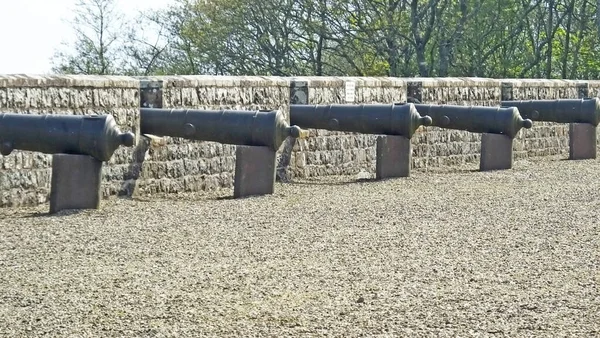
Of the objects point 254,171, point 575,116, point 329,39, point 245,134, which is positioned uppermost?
point 329,39

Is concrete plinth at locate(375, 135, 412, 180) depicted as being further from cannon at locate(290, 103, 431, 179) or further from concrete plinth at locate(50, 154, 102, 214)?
concrete plinth at locate(50, 154, 102, 214)

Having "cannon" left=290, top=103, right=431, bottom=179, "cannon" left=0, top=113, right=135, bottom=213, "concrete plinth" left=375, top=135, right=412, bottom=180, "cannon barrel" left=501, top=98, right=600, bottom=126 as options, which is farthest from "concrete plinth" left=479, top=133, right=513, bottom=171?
"cannon" left=0, top=113, right=135, bottom=213

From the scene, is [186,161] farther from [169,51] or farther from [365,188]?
[169,51]

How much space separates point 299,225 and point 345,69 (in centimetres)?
2623

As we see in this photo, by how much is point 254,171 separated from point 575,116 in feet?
28.8

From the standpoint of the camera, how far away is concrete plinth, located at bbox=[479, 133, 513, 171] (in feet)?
61.6

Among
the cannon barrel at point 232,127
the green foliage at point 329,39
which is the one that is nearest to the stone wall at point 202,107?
the cannon barrel at point 232,127

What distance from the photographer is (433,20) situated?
35125mm

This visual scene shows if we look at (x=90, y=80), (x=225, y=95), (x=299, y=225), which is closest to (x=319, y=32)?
(x=225, y=95)

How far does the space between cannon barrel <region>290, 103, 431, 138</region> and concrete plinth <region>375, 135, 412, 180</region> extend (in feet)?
0.45

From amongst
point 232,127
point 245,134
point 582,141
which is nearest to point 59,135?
point 232,127

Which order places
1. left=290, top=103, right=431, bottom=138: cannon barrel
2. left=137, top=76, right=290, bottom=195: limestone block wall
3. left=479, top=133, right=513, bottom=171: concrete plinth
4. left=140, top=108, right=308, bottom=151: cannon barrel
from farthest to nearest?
1. left=479, top=133, right=513, bottom=171: concrete plinth
2. left=290, top=103, right=431, bottom=138: cannon barrel
3. left=137, top=76, right=290, bottom=195: limestone block wall
4. left=140, top=108, right=308, bottom=151: cannon barrel

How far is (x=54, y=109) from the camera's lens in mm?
12977

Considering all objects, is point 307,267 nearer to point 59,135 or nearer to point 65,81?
point 59,135
